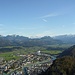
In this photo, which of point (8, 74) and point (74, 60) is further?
point (8, 74)

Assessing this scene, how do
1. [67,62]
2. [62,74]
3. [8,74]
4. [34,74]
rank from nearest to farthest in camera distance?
[62,74] → [67,62] → [34,74] → [8,74]

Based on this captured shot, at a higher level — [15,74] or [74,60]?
[74,60]

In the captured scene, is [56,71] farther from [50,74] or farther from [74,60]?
[74,60]

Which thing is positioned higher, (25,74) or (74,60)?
(74,60)

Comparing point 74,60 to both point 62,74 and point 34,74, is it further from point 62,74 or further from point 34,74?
point 34,74

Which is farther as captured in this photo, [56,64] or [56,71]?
[56,64]

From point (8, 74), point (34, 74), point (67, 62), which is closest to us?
point (67, 62)

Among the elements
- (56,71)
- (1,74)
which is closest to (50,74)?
(56,71)

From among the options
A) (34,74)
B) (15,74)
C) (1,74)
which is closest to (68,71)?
(34,74)

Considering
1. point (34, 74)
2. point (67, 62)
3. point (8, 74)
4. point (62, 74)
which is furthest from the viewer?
point (8, 74)
